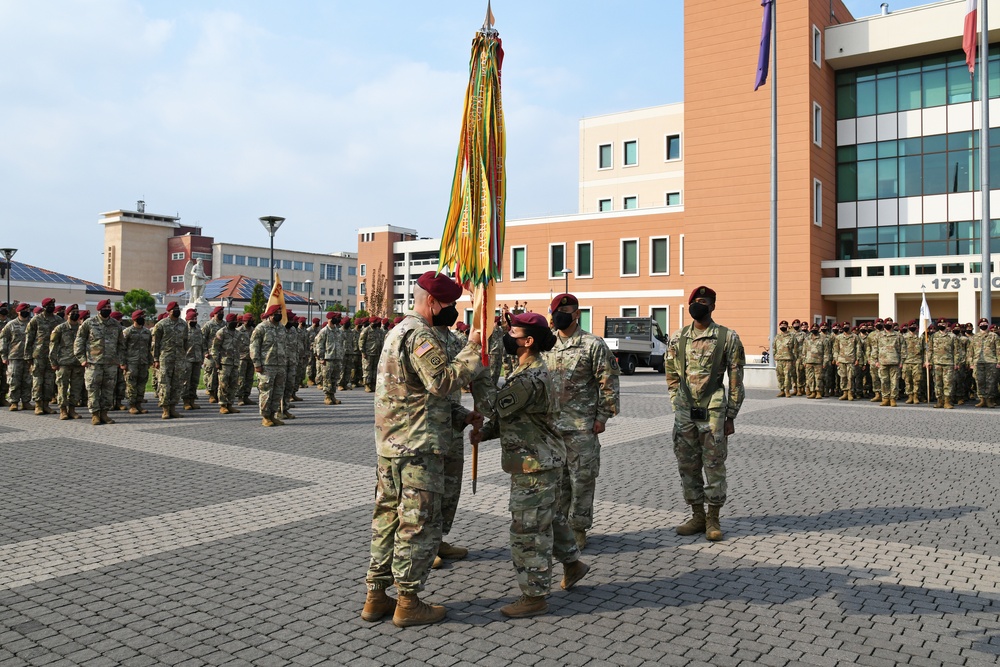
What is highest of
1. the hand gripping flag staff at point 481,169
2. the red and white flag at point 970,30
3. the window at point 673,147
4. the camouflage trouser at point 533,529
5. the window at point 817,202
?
the window at point 673,147

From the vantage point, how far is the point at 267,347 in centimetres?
1328

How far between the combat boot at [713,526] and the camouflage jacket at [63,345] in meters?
12.2

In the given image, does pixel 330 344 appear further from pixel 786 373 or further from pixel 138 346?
pixel 786 373

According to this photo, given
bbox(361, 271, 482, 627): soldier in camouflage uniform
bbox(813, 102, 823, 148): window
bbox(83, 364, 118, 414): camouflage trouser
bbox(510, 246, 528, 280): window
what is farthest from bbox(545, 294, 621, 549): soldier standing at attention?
bbox(510, 246, 528, 280): window

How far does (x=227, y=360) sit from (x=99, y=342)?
295 centimetres

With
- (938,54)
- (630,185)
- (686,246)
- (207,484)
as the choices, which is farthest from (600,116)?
(207,484)

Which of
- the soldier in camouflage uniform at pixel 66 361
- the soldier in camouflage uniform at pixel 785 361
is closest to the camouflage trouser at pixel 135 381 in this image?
the soldier in camouflage uniform at pixel 66 361

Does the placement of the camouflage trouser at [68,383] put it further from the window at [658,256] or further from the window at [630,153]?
the window at [630,153]

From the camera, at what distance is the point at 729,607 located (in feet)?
15.7

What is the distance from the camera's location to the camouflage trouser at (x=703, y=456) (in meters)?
6.31

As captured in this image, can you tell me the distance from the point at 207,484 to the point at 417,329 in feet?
16.1

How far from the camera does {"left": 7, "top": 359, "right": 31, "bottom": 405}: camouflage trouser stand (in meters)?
15.5

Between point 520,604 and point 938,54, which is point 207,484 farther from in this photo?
point 938,54

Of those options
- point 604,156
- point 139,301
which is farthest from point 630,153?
point 139,301
